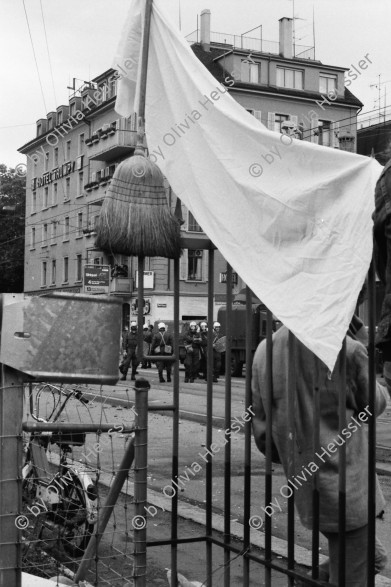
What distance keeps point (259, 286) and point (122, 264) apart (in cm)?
97

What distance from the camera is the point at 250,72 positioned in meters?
49.5

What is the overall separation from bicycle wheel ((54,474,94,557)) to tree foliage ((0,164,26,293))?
6779 centimetres

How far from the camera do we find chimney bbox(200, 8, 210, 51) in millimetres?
51062

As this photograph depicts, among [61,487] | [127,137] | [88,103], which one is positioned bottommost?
[61,487]

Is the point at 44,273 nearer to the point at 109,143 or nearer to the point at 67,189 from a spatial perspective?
the point at 67,189

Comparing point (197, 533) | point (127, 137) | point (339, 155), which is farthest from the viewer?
point (127, 137)

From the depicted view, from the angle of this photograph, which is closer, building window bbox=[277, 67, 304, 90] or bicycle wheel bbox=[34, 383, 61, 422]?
bicycle wheel bbox=[34, 383, 61, 422]

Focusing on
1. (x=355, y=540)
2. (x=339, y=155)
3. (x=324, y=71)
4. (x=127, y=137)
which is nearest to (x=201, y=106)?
(x=339, y=155)

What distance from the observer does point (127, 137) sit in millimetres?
47250

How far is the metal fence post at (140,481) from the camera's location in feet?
11.5

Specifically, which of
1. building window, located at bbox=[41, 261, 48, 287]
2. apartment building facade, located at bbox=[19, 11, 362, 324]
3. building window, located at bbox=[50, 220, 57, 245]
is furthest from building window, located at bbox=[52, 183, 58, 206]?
building window, located at bbox=[41, 261, 48, 287]

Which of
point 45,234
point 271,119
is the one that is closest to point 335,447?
point 271,119

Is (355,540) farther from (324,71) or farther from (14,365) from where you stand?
(324,71)

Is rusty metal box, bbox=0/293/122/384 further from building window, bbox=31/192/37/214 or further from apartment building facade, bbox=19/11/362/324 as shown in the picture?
building window, bbox=31/192/37/214
